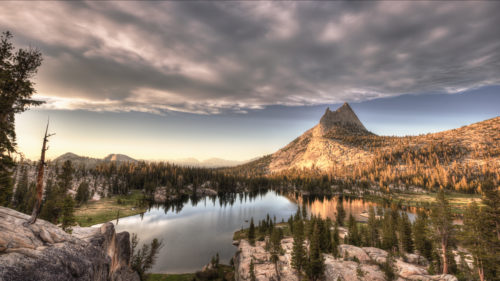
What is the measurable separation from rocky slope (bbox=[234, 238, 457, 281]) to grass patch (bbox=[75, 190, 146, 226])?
7145 centimetres

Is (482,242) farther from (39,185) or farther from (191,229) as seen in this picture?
(191,229)

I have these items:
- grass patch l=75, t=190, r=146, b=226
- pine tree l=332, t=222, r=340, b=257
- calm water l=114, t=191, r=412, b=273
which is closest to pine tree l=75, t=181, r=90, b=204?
grass patch l=75, t=190, r=146, b=226

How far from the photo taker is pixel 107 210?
101 metres

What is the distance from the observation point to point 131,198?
135750mm

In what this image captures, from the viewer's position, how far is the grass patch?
82350 millimetres

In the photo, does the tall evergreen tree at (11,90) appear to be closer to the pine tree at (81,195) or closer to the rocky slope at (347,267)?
the rocky slope at (347,267)

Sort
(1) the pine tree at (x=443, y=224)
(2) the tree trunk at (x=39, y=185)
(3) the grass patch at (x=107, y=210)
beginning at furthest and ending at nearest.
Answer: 1. (3) the grass patch at (x=107, y=210)
2. (1) the pine tree at (x=443, y=224)
3. (2) the tree trunk at (x=39, y=185)

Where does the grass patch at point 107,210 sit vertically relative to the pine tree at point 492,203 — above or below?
below

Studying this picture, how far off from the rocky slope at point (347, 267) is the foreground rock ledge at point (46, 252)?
28.6 metres

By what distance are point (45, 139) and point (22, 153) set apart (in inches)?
298

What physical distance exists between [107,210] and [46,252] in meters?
112

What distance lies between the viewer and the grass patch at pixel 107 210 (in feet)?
270

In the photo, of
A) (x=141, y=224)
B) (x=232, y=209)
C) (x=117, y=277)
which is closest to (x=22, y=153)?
(x=117, y=277)

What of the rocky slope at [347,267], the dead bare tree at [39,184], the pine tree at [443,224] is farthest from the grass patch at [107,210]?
the pine tree at [443,224]
